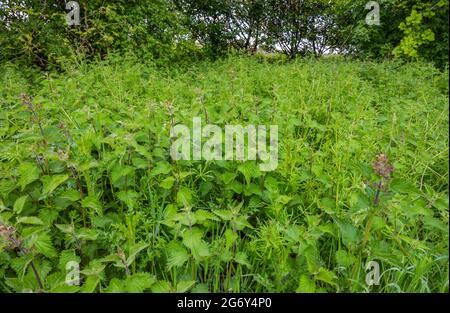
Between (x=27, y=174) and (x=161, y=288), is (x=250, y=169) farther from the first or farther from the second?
(x=27, y=174)

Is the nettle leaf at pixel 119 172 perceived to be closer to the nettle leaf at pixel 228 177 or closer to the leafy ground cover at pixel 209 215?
the leafy ground cover at pixel 209 215

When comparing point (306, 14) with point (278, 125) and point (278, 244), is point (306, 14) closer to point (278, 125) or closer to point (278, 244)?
point (278, 125)

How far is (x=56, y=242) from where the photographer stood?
194 cm

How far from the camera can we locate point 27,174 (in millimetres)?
1960

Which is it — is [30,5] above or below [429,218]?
above

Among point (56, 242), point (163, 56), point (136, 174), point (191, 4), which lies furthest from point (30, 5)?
point (56, 242)

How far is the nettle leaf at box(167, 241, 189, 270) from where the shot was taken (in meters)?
1.61

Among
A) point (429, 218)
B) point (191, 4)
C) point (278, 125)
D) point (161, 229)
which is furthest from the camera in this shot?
point (191, 4)

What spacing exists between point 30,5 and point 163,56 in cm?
Answer: 256

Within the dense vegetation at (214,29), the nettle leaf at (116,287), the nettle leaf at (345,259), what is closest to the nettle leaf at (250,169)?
the nettle leaf at (345,259)

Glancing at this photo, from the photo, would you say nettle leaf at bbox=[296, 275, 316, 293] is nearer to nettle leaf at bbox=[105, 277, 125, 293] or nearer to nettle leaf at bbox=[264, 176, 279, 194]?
nettle leaf at bbox=[264, 176, 279, 194]

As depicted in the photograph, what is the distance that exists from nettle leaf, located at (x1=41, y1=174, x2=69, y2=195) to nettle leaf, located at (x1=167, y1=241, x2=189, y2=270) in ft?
2.26

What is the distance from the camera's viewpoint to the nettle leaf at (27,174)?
1932 mm

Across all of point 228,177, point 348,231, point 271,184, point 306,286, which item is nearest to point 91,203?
point 228,177
